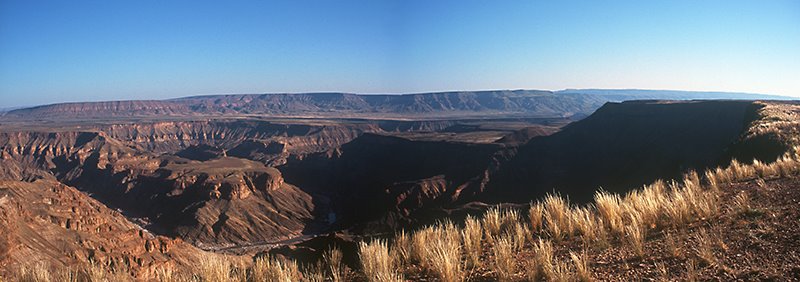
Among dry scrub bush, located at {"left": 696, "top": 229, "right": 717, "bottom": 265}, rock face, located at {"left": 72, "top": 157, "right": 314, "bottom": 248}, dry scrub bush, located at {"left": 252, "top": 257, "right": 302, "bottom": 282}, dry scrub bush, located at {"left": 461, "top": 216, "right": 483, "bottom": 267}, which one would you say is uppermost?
dry scrub bush, located at {"left": 696, "top": 229, "right": 717, "bottom": 265}

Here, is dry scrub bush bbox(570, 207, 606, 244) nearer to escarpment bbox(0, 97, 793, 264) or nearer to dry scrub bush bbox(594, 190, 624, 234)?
dry scrub bush bbox(594, 190, 624, 234)

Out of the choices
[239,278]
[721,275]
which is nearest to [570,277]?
[721,275]

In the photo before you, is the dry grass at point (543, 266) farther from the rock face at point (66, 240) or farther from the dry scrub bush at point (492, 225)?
the rock face at point (66, 240)

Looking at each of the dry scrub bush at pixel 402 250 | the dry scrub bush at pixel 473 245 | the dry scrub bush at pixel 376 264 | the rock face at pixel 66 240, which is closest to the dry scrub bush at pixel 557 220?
the dry scrub bush at pixel 473 245

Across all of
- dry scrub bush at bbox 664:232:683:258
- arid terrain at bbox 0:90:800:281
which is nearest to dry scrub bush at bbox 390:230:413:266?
arid terrain at bbox 0:90:800:281

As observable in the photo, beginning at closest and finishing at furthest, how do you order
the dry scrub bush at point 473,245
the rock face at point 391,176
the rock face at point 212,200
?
the dry scrub bush at point 473,245
the rock face at point 391,176
the rock face at point 212,200

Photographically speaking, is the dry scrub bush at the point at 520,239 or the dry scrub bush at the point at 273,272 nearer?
the dry scrub bush at the point at 273,272
